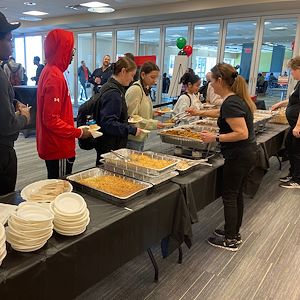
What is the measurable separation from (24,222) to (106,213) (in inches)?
15.4

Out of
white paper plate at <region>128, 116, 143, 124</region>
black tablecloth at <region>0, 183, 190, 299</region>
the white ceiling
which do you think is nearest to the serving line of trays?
white paper plate at <region>128, 116, 143, 124</region>

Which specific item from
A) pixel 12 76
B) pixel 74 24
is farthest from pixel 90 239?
pixel 74 24

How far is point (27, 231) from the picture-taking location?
988 millimetres

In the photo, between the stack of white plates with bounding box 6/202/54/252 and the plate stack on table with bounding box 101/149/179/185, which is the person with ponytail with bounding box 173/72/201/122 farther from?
the stack of white plates with bounding box 6/202/54/252

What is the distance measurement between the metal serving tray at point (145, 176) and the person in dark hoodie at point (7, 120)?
496 mm

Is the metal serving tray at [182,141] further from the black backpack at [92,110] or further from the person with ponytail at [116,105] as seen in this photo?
the black backpack at [92,110]

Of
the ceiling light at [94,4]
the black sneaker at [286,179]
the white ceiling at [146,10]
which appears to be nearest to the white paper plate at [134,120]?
the black sneaker at [286,179]

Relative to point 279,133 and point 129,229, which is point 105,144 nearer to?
point 129,229

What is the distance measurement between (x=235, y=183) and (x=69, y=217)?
1232 millimetres

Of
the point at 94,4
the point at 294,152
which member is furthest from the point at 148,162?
the point at 94,4

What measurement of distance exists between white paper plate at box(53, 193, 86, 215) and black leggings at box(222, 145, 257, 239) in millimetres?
1096

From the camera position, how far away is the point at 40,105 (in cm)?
172

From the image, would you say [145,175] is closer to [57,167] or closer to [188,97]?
[57,167]

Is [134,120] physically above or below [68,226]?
above
